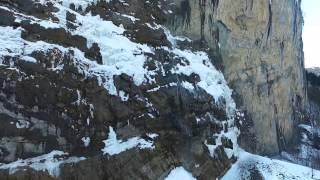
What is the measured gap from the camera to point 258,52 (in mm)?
44750

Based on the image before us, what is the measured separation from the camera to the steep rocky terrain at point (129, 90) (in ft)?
82.0

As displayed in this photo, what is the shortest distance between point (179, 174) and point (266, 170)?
6.74m

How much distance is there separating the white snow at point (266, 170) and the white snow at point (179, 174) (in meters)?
3.64

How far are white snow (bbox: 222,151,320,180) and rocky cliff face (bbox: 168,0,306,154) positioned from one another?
10.5ft

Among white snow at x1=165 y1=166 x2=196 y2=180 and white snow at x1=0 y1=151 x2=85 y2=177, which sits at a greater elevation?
white snow at x1=0 y1=151 x2=85 y2=177

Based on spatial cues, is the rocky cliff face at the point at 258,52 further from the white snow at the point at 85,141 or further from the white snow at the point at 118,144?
the white snow at the point at 85,141

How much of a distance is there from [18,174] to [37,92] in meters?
3.98

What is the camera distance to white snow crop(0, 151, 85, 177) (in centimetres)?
2328

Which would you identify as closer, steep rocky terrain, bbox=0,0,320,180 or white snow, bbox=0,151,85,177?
white snow, bbox=0,151,85,177

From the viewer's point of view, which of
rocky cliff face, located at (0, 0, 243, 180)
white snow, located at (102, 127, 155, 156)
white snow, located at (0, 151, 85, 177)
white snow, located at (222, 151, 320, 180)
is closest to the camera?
white snow, located at (0, 151, 85, 177)

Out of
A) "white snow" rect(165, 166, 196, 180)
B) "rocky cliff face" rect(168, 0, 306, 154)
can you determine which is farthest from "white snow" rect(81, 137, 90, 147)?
"rocky cliff face" rect(168, 0, 306, 154)

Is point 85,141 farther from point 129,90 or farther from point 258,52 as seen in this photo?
point 258,52

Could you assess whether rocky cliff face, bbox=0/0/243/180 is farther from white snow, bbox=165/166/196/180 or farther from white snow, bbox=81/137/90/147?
white snow, bbox=165/166/196/180

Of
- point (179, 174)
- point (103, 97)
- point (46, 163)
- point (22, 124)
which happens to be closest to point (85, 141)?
point (46, 163)
